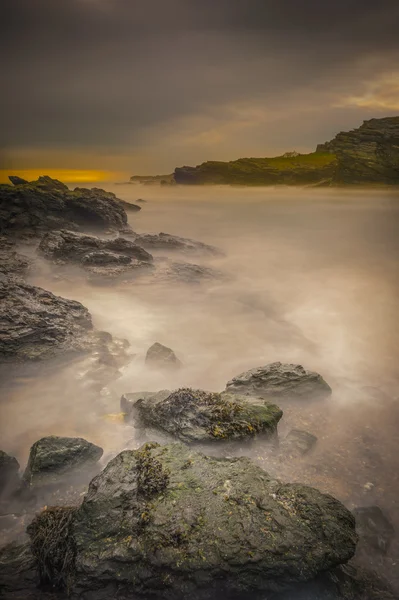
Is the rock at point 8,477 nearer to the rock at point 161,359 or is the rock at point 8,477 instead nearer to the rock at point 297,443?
the rock at point 161,359

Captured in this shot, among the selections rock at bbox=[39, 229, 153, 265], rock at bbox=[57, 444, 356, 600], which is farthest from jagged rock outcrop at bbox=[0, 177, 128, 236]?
rock at bbox=[57, 444, 356, 600]

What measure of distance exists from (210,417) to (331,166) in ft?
415

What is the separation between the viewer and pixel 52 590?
3195 mm

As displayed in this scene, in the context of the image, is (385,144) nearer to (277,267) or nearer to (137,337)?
(277,267)

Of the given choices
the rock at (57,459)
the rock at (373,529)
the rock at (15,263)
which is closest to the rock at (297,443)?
the rock at (373,529)

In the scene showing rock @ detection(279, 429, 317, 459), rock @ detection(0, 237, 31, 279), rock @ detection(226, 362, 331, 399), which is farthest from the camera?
rock @ detection(0, 237, 31, 279)

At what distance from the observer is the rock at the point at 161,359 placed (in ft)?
27.9

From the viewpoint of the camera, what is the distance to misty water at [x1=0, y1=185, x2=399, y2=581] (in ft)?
18.4

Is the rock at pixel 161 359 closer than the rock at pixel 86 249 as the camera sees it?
Yes

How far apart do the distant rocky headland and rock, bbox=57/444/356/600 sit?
95.1 m

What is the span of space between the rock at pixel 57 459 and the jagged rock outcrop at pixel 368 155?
95.2 m

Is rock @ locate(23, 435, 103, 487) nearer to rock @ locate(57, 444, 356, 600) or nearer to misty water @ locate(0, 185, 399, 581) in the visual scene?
misty water @ locate(0, 185, 399, 581)

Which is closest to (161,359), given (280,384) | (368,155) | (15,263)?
(280,384)

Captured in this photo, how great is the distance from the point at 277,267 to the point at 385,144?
272 feet
